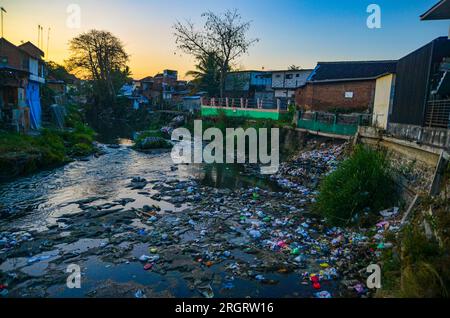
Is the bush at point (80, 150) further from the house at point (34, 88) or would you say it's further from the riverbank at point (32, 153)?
the house at point (34, 88)

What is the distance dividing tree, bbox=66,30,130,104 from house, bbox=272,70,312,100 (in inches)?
873

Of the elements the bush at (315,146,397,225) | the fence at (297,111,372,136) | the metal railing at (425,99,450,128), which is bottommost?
the bush at (315,146,397,225)

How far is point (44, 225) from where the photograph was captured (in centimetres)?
770

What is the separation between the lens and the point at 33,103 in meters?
22.0

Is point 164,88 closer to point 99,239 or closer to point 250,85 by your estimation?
point 250,85

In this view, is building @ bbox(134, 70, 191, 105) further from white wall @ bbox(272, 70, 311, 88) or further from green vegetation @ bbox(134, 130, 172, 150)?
green vegetation @ bbox(134, 130, 172, 150)

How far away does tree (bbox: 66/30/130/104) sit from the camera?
126 ft

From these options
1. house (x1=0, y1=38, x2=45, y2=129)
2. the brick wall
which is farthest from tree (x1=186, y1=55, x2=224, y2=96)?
house (x1=0, y1=38, x2=45, y2=129)

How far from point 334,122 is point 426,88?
6.83 m

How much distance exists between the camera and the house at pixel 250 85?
34400 mm

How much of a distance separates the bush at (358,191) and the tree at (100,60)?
39757 mm

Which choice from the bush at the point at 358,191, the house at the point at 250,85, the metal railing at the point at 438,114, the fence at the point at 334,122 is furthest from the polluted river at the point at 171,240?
the house at the point at 250,85

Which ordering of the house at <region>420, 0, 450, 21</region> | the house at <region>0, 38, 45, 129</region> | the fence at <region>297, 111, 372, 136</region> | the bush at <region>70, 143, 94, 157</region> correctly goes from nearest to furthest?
1. the house at <region>420, 0, 450, 21</region>
2. the fence at <region>297, 111, 372, 136</region>
3. the house at <region>0, 38, 45, 129</region>
4. the bush at <region>70, 143, 94, 157</region>
